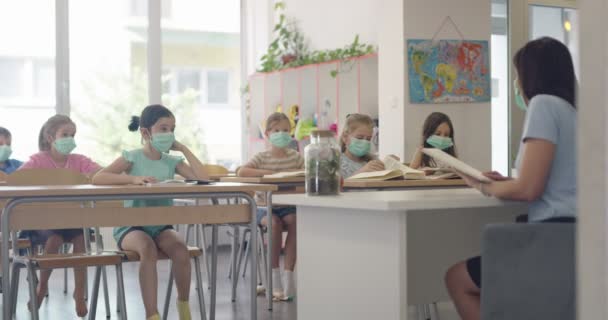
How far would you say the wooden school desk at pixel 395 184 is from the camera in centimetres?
361

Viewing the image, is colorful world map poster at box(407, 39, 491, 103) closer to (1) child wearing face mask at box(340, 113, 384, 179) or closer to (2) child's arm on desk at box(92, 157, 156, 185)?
(1) child wearing face mask at box(340, 113, 384, 179)

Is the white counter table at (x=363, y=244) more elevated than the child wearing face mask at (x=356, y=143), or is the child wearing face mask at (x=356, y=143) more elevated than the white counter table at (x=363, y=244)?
the child wearing face mask at (x=356, y=143)

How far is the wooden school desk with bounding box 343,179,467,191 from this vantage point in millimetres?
3613

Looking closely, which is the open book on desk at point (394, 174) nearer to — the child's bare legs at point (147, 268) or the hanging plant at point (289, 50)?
the child's bare legs at point (147, 268)

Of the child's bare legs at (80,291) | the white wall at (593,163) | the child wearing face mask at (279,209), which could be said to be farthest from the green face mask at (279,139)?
the white wall at (593,163)

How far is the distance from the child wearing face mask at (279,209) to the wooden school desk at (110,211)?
124cm

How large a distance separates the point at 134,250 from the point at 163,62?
469 centimetres

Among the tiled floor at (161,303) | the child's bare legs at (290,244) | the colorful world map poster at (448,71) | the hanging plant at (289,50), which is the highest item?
the hanging plant at (289,50)

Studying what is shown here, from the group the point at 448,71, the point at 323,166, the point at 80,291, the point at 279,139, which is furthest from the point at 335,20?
the point at 323,166

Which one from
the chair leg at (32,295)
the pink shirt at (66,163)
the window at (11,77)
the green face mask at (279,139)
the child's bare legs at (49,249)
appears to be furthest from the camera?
the window at (11,77)

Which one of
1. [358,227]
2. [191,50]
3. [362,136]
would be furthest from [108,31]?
[358,227]

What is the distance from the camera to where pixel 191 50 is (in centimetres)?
793

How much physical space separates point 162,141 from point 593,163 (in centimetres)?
290

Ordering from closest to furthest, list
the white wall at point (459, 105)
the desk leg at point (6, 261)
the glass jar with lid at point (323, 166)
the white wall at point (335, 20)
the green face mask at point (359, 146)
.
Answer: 1. the glass jar with lid at point (323, 166)
2. the desk leg at point (6, 261)
3. the green face mask at point (359, 146)
4. the white wall at point (459, 105)
5. the white wall at point (335, 20)
